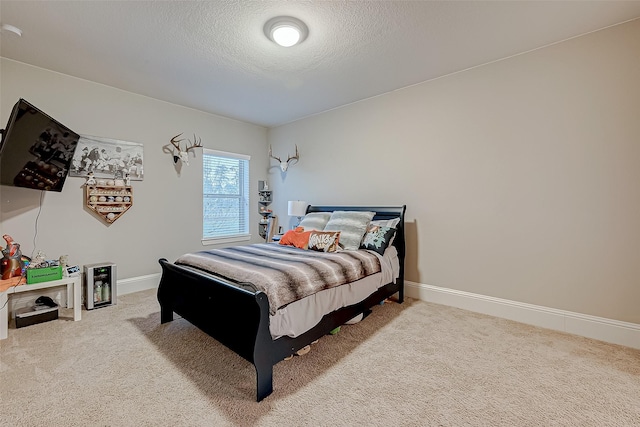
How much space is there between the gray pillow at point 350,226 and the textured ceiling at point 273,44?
5.05 ft

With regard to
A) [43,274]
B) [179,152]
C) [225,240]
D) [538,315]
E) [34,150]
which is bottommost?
[538,315]

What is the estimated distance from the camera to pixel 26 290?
99.7 inches

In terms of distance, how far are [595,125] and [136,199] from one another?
16.0 feet

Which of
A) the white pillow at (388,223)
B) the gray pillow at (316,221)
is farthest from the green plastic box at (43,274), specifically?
the white pillow at (388,223)

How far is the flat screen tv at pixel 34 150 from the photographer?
226 centimetres

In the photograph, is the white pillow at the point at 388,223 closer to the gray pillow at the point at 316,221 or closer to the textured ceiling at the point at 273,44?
the gray pillow at the point at 316,221

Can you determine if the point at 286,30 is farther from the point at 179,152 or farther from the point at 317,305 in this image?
the point at 179,152

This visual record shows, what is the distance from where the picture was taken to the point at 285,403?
63.9 inches

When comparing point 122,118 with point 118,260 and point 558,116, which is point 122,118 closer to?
point 118,260

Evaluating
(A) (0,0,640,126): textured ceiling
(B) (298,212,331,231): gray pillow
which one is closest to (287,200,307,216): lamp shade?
(B) (298,212,331,231): gray pillow

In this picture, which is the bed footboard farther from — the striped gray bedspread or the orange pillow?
the orange pillow

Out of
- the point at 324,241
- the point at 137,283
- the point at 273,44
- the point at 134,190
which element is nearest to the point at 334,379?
the point at 324,241

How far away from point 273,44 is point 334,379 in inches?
106

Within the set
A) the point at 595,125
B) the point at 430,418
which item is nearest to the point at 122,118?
the point at 430,418
